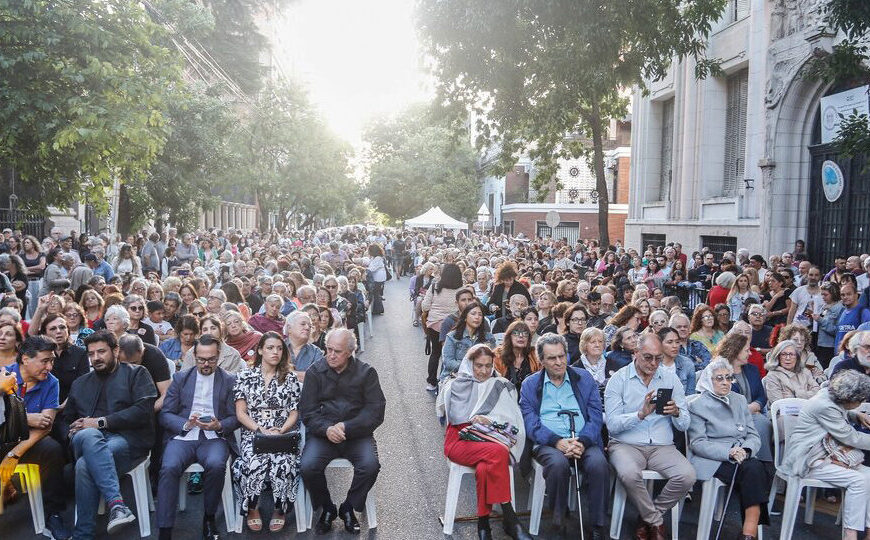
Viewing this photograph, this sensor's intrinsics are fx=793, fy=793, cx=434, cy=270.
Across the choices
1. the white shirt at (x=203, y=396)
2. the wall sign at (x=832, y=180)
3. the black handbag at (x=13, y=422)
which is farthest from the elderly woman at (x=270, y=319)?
the wall sign at (x=832, y=180)

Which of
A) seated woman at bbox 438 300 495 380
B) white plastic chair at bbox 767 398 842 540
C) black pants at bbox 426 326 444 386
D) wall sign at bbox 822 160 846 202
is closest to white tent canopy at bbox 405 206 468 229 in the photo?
wall sign at bbox 822 160 846 202

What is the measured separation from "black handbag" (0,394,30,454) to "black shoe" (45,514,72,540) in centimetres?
69

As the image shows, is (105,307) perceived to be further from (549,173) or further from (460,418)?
(549,173)

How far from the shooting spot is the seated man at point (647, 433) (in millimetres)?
6012

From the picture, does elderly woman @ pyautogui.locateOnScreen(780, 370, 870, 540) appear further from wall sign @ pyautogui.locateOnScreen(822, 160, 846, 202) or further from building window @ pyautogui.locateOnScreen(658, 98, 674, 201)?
building window @ pyautogui.locateOnScreen(658, 98, 674, 201)

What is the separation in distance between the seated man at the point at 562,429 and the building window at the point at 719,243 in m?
15.9

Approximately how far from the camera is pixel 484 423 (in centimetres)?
646

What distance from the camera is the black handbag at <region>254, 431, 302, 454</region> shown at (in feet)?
20.8

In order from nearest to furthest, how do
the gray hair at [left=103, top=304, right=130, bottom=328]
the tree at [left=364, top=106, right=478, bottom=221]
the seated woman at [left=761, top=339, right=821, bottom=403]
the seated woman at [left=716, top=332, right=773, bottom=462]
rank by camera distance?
the seated woman at [left=716, top=332, right=773, bottom=462] → the seated woman at [left=761, top=339, right=821, bottom=403] → the gray hair at [left=103, top=304, right=130, bottom=328] → the tree at [left=364, top=106, right=478, bottom=221]

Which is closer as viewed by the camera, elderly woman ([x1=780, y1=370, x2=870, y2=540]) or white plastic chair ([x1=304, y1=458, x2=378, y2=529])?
elderly woman ([x1=780, y1=370, x2=870, y2=540])

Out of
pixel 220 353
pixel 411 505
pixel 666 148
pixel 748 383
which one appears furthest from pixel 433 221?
pixel 411 505

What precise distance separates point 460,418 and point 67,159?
32.8 feet

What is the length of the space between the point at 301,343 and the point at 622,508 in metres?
3.59

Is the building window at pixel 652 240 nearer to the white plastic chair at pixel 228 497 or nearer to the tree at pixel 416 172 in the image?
the white plastic chair at pixel 228 497
